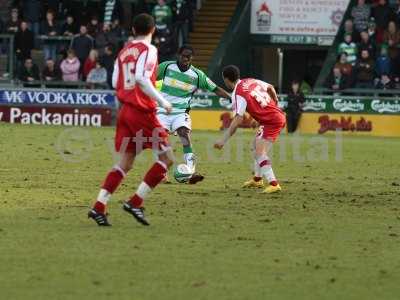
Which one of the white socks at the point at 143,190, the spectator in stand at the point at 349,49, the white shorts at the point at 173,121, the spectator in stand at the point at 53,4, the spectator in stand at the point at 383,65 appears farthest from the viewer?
the spectator in stand at the point at 53,4

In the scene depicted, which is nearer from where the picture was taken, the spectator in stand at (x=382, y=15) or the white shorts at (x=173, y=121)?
the white shorts at (x=173, y=121)

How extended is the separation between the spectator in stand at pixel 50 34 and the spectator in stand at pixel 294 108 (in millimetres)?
7977

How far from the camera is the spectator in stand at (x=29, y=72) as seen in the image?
34875 millimetres

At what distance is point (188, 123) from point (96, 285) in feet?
30.3

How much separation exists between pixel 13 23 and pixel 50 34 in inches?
45.0

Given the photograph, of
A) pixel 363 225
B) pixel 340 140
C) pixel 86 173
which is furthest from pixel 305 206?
pixel 340 140

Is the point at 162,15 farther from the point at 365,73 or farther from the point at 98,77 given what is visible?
the point at 365,73

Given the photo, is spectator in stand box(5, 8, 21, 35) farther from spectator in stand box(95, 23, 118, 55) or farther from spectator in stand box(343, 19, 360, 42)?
spectator in stand box(343, 19, 360, 42)

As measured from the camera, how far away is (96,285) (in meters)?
9.09

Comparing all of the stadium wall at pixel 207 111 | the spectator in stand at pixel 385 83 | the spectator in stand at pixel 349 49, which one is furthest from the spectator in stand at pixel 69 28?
the spectator in stand at pixel 385 83

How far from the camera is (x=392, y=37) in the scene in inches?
1346

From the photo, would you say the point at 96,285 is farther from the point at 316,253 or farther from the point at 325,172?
the point at 325,172

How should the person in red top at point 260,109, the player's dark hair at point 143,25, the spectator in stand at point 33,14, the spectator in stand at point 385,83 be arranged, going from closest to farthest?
the player's dark hair at point 143,25 → the person in red top at point 260,109 → the spectator in stand at point 385,83 → the spectator in stand at point 33,14

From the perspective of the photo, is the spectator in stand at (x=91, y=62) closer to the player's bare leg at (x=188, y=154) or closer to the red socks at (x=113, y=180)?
the player's bare leg at (x=188, y=154)
